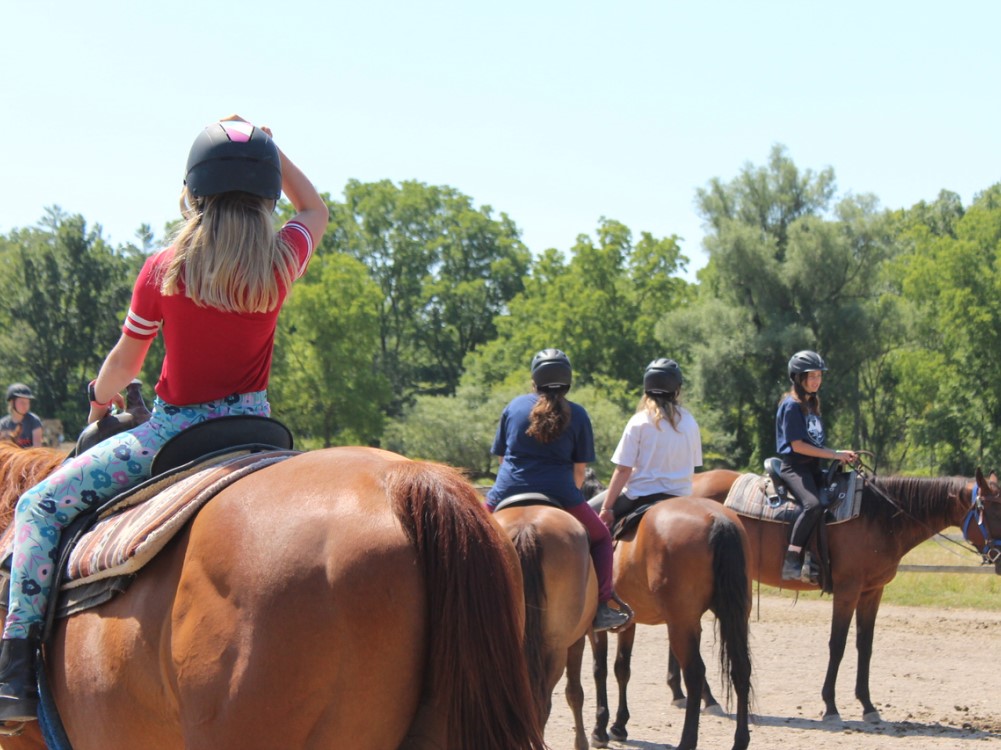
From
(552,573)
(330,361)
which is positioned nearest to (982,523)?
(552,573)

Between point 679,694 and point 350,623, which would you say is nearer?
point 350,623

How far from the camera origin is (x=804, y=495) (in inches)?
412

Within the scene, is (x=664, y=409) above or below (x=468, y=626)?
above

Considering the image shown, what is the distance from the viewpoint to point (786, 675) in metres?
11.4

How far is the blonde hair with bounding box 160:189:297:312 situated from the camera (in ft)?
10.8

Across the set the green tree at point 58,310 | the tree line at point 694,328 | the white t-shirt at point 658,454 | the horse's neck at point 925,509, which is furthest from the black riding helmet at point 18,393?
the green tree at point 58,310

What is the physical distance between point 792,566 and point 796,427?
1348mm

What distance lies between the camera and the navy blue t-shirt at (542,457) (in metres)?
7.05

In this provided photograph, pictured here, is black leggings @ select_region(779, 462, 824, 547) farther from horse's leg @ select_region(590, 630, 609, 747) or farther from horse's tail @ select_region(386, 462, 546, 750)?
horse's tail @ select_region(386, 462, 546, 750)

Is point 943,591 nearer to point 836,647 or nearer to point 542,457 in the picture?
point 836,647

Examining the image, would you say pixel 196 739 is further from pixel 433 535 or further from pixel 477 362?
pixel 477 362

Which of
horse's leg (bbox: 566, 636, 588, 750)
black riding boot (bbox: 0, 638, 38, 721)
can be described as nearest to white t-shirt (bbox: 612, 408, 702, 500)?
horse's leg (bbox: 566, 636, 588, 750)

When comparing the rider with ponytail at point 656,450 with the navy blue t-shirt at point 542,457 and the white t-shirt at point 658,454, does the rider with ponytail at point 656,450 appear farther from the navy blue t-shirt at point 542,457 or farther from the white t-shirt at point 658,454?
the navy blue t-shirt at point 542,457

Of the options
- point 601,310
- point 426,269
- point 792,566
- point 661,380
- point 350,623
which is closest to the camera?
point 350,623
